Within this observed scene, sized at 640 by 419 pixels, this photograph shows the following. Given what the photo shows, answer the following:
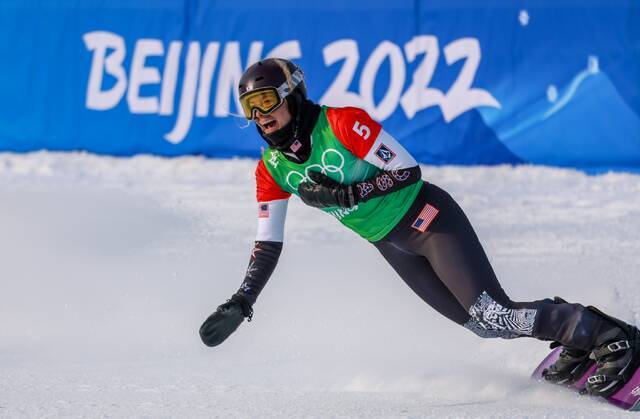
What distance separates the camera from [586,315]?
14.1 feet

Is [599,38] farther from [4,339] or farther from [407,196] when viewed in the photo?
[4,339]

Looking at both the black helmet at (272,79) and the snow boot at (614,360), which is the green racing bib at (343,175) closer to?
the black helmet at (272,79)

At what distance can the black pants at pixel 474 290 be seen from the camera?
4301 millimetres

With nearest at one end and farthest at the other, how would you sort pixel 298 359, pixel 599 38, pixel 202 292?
pixel 298 359
pixel 202 292
pixel 599 38

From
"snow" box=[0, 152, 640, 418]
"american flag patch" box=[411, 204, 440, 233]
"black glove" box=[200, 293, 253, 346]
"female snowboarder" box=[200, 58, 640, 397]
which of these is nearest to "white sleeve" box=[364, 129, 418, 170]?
"female snowboarder" box=[200, 58, 640, 397]

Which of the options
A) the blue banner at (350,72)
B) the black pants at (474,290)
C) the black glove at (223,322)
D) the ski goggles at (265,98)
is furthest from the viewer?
the blue banner at (350,72)

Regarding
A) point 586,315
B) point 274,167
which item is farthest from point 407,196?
point 586,315

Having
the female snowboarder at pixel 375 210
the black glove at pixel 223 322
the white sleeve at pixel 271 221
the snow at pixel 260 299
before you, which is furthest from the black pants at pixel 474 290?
the black glove at pixel 223 322

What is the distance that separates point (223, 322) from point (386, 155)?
977 millimetres

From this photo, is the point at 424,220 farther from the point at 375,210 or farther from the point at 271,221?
the point at 271,221

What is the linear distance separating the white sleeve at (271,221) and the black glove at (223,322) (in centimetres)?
34

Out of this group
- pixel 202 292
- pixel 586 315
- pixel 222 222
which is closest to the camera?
pixel 586 315

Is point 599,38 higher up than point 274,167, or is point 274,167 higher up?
point 599,38

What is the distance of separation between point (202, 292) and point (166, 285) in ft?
0.86
